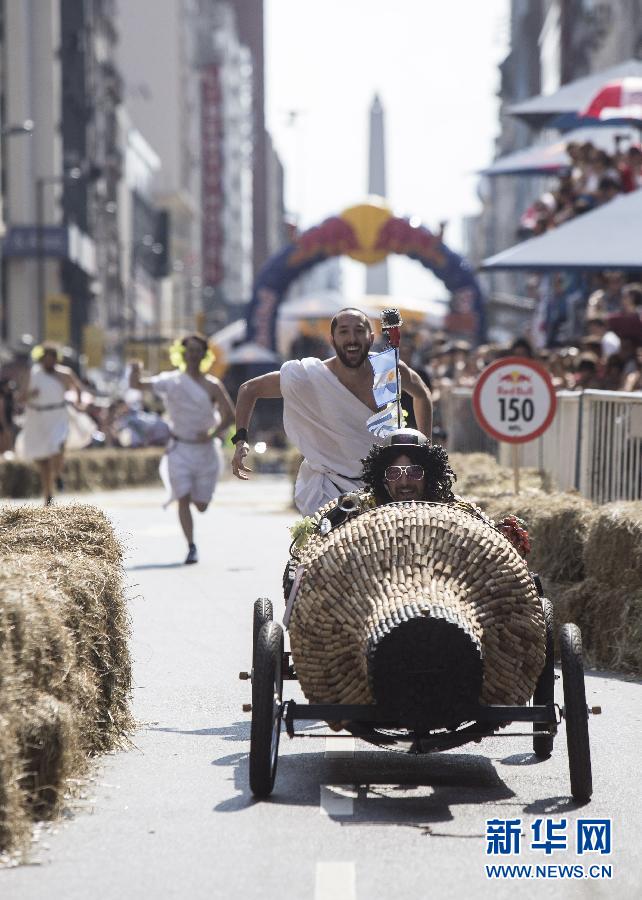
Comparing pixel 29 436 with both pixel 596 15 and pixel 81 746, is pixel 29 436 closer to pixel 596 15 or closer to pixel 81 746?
pixel 81 746

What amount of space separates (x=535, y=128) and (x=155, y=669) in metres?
26.3

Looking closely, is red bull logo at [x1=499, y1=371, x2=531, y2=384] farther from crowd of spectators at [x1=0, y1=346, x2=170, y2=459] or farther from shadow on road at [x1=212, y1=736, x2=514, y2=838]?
crowd of spectators at [x1=0, y1=346, x2=170, y2=459]

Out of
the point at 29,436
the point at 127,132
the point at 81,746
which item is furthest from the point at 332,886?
the point at 127,132

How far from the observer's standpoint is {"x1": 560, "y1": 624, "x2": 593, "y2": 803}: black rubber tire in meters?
6.74

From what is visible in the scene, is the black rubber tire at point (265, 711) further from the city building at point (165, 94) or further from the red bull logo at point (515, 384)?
the city building at point (165, 94)

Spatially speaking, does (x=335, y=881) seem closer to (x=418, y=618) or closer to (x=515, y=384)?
(x=418, y=618)

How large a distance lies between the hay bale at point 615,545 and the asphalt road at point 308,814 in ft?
2.65

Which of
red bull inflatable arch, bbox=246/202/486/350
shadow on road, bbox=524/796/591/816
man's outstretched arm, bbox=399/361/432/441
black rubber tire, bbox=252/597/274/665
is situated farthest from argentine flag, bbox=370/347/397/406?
red bull inflatable arch, bbox=246/202/486/350

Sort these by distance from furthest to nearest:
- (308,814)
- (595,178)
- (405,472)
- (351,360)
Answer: (595,178) < (351,360) < (405,472) < (308,814)

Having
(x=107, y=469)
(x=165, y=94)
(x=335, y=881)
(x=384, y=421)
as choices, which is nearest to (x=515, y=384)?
(x=384, y=421)

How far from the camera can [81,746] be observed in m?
7.46

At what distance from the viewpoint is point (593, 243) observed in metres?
17.5

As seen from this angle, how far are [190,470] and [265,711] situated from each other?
10820mm

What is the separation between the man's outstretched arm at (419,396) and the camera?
9.56 m
